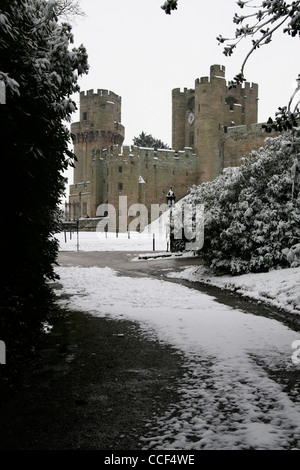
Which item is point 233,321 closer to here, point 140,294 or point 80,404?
point 140,294

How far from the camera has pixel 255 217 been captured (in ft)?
35.2

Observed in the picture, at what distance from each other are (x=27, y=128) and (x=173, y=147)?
5704cm

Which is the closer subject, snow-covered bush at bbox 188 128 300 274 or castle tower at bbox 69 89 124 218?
snow-covered bush at bbox 188 128 300 274

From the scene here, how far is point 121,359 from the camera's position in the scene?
4.48 metres

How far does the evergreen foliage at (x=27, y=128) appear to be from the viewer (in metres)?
3.67

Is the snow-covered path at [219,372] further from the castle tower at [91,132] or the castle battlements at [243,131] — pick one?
the castle tower at [91,132]

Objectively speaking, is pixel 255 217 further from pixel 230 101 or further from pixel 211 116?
pixel 230 101

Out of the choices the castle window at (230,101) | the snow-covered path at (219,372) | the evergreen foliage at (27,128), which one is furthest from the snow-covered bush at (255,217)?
the castle window at (230,101)

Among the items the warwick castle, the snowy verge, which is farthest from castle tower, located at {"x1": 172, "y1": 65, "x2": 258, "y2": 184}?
the snowy verge

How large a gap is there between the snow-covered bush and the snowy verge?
526mm

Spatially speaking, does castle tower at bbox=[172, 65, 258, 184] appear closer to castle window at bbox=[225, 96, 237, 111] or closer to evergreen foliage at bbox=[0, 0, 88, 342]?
castle window at bbox=[225, 96, 237, 111]

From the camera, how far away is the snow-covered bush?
10.3 m

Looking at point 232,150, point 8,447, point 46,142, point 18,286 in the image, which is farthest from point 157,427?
point 232,150

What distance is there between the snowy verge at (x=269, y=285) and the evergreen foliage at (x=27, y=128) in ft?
16.6
